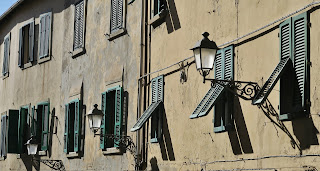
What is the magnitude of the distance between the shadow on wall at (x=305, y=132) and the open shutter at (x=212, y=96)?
175cm

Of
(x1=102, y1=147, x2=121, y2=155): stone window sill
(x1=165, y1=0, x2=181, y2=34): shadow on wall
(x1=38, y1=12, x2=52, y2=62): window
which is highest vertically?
(x1=38, y1=12, x2=52, y2=62): window

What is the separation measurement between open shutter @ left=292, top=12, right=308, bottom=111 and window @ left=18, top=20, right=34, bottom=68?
14289mm

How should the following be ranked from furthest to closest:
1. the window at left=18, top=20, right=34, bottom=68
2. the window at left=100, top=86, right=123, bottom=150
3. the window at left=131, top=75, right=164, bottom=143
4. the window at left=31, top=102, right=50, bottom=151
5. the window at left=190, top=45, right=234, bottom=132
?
1. the window at left=18, top=20, right=34, bottom=68
2. the window at left=31, top=102, right=50, bottom=151
3. the window at left=100, top=86, right=123, bottom=150
4. the window at left=131, top=75, right=164, bottom=143
5. the window at left=190, top=45, right=234, bottom=132

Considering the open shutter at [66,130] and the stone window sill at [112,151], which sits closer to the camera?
the stone window sill at [112,151]

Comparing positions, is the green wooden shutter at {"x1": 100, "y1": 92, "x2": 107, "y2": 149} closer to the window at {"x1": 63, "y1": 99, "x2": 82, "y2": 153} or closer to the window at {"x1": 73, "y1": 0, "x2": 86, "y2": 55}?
the window at {"x1": 63, "y1": 99, "x2": 82, "y2": 153}

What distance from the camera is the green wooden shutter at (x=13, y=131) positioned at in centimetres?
2272

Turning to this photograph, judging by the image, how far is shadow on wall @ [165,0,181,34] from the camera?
562 inches

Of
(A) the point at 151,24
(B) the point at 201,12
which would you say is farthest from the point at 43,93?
(B) the point at 201,12

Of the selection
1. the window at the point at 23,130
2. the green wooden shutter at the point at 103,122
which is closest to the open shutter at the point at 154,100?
the green wooden shutter at the point at 103,122

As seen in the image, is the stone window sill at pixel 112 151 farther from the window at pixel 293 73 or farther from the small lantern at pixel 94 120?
the window at pixel 293 73

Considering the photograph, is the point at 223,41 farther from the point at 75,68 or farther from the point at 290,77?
the point at 75,68

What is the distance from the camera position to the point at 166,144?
14336mm

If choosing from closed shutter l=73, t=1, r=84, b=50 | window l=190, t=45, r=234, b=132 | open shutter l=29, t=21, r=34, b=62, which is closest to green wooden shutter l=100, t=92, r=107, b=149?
closed shutter l=73, t=1, r=84, b=50

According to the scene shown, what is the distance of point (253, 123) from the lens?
11102mm
